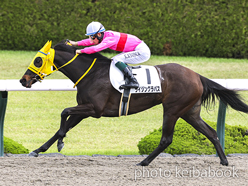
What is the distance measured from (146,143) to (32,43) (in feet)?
22.5

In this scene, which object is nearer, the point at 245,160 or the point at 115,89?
the point at 115,89

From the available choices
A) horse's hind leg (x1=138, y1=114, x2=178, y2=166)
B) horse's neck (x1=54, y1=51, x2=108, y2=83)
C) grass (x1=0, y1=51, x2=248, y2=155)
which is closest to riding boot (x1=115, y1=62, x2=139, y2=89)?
horse's neck (x1=54, y1=51, x2=108, y2=83)

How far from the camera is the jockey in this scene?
467 centimetres

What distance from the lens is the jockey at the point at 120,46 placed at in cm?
467

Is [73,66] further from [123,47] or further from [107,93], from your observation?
[123,47]

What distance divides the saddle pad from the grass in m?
1.14

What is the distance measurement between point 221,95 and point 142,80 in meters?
1.11

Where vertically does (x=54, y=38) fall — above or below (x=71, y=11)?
below

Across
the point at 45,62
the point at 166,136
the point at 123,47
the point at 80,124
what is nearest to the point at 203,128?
the point at 166,136

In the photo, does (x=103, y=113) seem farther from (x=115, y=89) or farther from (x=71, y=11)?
(x=71, y=11)

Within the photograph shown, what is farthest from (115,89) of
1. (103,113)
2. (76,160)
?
(76,160)

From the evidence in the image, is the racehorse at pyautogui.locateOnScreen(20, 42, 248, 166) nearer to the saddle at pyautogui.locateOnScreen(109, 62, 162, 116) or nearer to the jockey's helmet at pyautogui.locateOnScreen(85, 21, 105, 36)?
the saddle at pyautogui.locateOnScreen(109, 62, 162, 116)

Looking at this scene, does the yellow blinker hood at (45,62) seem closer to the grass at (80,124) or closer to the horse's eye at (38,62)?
the horse's eye at (38,62)

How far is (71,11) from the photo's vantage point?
11219mm
